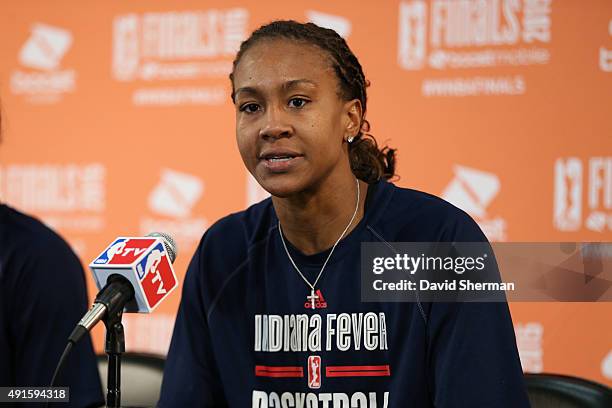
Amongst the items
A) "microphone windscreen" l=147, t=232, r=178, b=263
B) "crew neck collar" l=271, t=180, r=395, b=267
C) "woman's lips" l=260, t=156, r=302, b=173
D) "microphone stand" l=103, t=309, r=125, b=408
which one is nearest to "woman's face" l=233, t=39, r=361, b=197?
"woman's lips" l=260, t=156, r=302, b=173

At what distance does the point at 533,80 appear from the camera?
318 centimetres

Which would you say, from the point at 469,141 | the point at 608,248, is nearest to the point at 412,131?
the point at 469,141

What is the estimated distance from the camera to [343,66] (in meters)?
1.85

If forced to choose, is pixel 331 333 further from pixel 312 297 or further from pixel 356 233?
pixel 356 233

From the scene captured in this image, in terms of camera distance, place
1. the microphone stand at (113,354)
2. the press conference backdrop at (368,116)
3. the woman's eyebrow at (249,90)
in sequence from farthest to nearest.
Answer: the press conference backdrop at (368,116) < the woman's eyebrow at (249,90) < the microphone stand at (113,354)

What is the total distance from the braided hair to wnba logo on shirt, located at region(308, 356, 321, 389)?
0.45m

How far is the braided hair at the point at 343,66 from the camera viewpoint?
1826mm

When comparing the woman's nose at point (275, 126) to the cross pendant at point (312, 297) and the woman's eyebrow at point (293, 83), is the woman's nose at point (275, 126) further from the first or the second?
the cross pendant at point (312, 297)

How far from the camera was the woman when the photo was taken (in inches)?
66.2

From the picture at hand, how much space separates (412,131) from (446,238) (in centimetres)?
162

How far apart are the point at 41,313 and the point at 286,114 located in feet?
2.46

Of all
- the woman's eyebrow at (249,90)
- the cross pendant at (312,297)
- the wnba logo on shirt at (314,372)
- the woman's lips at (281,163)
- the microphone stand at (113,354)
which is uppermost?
the woman's eyebrow at (249,90)

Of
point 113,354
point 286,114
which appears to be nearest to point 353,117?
point 286,114

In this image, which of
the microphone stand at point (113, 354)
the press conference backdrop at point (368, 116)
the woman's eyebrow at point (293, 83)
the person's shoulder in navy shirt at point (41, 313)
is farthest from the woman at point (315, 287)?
the press conference backdrop at point (368, 116)
